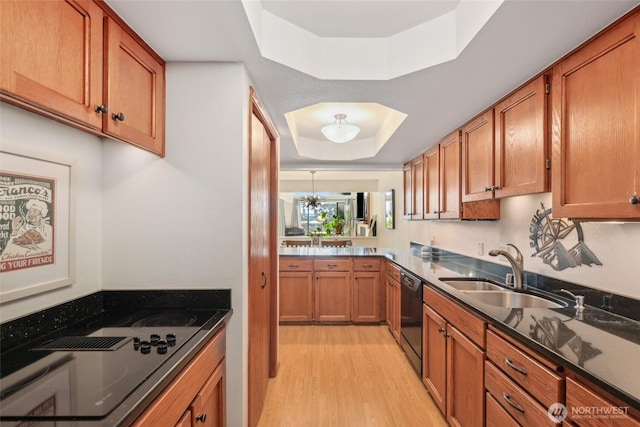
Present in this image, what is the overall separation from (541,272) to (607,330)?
79 cm

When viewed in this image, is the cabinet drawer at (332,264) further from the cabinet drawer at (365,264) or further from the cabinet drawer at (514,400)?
the cabinet drawer at (514,400)

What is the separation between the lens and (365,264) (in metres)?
4.11

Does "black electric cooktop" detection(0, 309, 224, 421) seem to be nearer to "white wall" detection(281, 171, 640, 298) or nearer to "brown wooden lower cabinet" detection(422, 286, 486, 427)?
"brown wooden lower cabinet" detection(422, 286, 486, 427)

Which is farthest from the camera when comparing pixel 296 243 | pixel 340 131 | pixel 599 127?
pixel 296 243

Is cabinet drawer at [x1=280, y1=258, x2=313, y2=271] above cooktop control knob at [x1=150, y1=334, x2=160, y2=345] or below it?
below

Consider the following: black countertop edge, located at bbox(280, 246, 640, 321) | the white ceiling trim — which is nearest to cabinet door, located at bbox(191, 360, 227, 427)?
the white ceiling trim

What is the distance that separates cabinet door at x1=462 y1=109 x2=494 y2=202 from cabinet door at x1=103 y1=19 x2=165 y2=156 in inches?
81.2

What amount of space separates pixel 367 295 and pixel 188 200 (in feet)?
9.79

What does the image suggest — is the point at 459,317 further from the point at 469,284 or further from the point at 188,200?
the point at 188,200

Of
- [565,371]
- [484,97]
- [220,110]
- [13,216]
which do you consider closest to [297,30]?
[220,110]

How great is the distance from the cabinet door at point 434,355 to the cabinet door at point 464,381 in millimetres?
92

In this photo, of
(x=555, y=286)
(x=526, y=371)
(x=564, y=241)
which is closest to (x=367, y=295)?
(x=555, y=286)

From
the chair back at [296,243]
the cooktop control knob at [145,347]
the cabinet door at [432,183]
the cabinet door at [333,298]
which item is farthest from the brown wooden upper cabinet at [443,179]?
the chair back at [296,243]

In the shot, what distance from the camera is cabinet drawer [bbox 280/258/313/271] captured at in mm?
4090
